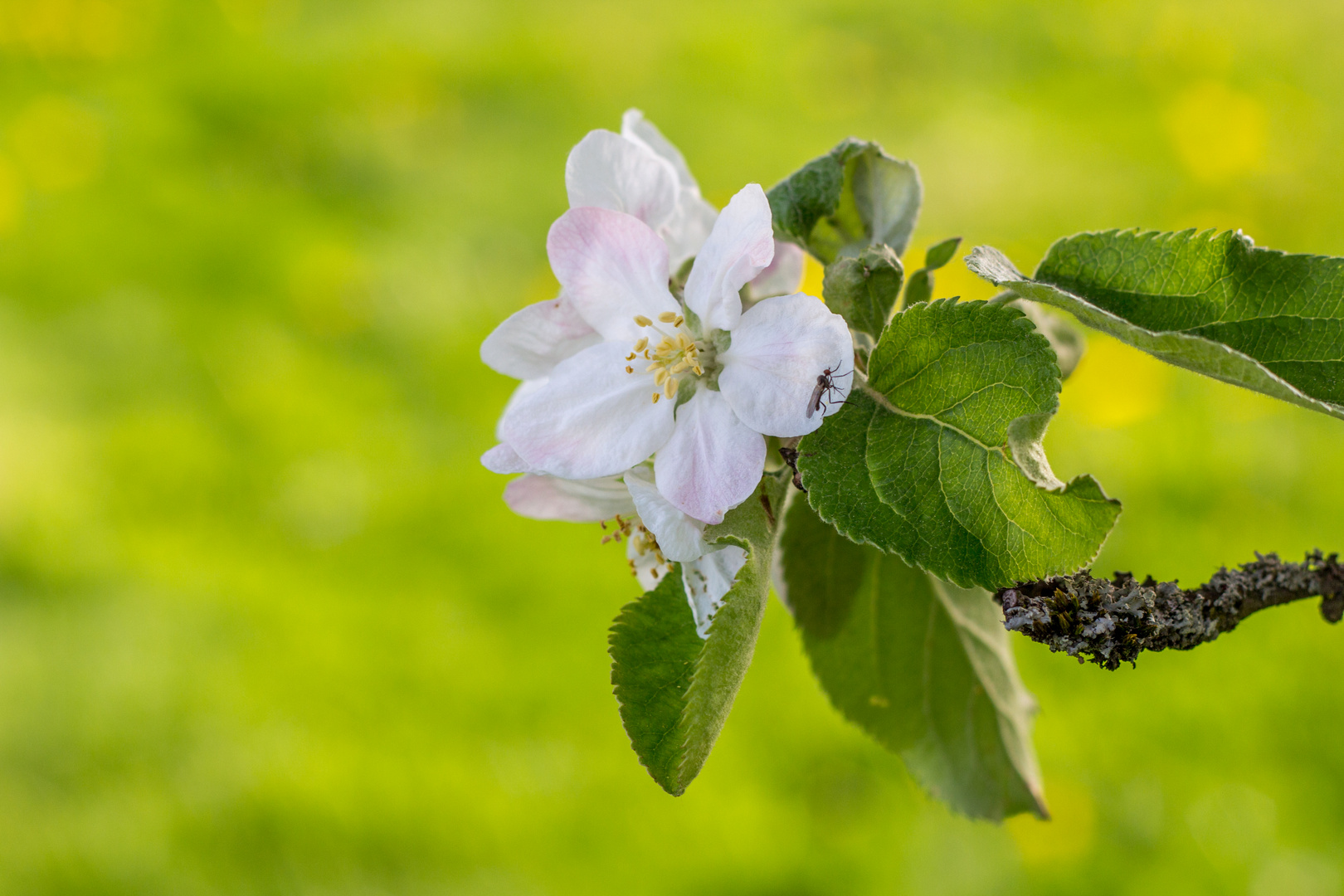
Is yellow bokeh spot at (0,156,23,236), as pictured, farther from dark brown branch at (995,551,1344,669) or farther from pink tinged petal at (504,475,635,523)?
dark brown branch at (995,551,1344,669)

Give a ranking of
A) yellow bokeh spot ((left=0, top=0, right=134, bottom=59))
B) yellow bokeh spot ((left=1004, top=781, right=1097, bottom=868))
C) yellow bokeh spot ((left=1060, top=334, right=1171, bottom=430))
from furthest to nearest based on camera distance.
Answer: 1. yellow bokeh spot ((left=0, top=0, right=134, bottom=59))
2. yellow bokeh spot ((left=1060, top=334, right=1171, bottom=430))
3. yellow bokeh spot ((left=1004, top=781, right=1097, bottom=868))

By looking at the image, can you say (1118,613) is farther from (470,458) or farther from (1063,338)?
(470,458)

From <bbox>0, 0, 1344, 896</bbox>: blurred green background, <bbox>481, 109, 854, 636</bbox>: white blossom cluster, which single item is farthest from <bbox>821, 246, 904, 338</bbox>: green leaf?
<bbox>0, 0, 1344, 896</bbox>: blurred green background

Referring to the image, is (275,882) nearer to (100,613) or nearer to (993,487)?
(100,613)

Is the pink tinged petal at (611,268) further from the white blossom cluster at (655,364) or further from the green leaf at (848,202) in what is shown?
the green leaf at (848,202)

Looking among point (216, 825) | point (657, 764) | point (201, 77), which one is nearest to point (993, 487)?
point (657, 764)

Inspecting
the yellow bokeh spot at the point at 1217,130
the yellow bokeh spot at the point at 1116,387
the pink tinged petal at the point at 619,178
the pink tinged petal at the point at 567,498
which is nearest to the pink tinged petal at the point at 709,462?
the pink tinged petal at the point at 567,498

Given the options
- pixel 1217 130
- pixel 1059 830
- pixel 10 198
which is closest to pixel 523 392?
pixel 1059 830
